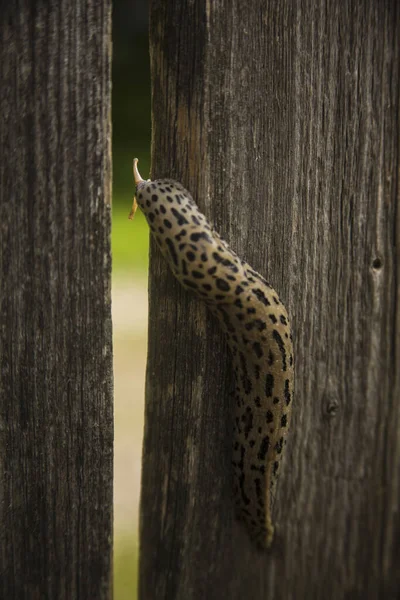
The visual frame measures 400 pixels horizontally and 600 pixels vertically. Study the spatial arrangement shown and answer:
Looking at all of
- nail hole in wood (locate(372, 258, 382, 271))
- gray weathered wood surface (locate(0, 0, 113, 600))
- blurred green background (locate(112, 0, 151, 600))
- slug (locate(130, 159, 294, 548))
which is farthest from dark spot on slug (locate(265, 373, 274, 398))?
blurred green background (locate(112, 0, 151, 600))

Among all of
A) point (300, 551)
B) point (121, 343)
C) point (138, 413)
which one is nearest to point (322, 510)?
point (300, 551)

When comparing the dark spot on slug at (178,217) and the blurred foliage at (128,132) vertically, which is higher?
the blurred foliage at (128,132)

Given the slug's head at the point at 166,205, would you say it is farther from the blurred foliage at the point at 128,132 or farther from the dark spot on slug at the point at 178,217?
the blurred foliage at the point at 128,132

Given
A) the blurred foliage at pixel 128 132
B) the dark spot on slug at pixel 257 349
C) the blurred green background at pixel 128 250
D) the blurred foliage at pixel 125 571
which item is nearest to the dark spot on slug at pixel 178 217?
the dark spot on slug at pixel 257 349

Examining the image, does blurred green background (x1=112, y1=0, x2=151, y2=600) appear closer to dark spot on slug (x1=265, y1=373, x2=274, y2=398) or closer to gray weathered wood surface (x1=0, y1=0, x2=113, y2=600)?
gray weathered wood surface (x1=0, y1=0, x2=113, y2=600)

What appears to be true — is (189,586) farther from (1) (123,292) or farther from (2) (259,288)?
(1) (123,292)
